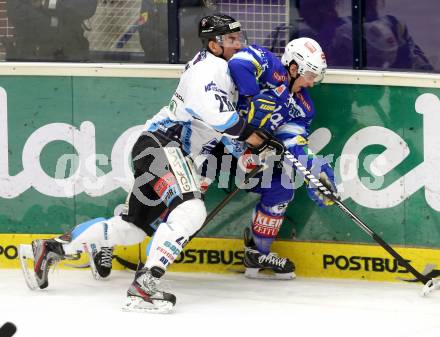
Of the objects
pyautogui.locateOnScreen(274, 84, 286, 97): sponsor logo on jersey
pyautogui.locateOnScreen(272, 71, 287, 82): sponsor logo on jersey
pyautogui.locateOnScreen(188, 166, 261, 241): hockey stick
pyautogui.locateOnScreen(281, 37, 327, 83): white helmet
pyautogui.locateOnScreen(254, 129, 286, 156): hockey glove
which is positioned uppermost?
pyautogui.locateOnScreen(281, 37, 327, 83): white helmet

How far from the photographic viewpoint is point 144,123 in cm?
571

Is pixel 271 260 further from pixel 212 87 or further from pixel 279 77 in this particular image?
pixel 212 87

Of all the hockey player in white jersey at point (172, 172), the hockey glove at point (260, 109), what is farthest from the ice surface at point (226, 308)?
the hockey glove at point (260, 109)

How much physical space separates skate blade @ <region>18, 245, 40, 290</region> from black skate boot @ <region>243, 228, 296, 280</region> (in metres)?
1.13

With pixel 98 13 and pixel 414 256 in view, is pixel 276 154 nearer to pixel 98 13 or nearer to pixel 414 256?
pixel 414 256

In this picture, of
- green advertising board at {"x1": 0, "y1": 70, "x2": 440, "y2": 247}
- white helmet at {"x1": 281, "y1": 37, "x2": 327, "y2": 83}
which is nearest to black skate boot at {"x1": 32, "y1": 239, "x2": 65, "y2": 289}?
A: green advertising board at {"x1": 0, "y1": 70, "x2": 440, "y2": 247}

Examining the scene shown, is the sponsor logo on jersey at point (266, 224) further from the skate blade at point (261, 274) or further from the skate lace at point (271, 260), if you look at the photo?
the skate blade at point (261, 274)

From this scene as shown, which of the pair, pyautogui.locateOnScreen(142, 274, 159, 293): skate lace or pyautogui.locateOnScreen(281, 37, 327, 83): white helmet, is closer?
pyautogui.locateOnScreen(142, 274, 159, 293): skate lace

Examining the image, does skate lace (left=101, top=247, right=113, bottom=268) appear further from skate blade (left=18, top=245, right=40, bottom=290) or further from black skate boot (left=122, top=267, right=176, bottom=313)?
black skate boot (left=122, top=267, right=176, bottom=313)

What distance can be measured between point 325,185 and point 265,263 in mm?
571

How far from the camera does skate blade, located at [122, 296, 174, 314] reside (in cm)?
482

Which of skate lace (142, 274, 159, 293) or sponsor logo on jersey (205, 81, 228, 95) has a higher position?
sponsor logo on jersey (205, 81, 228, 95)

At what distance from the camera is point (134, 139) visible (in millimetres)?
5734

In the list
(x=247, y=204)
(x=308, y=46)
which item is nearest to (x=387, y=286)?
(x=247, y=204)
